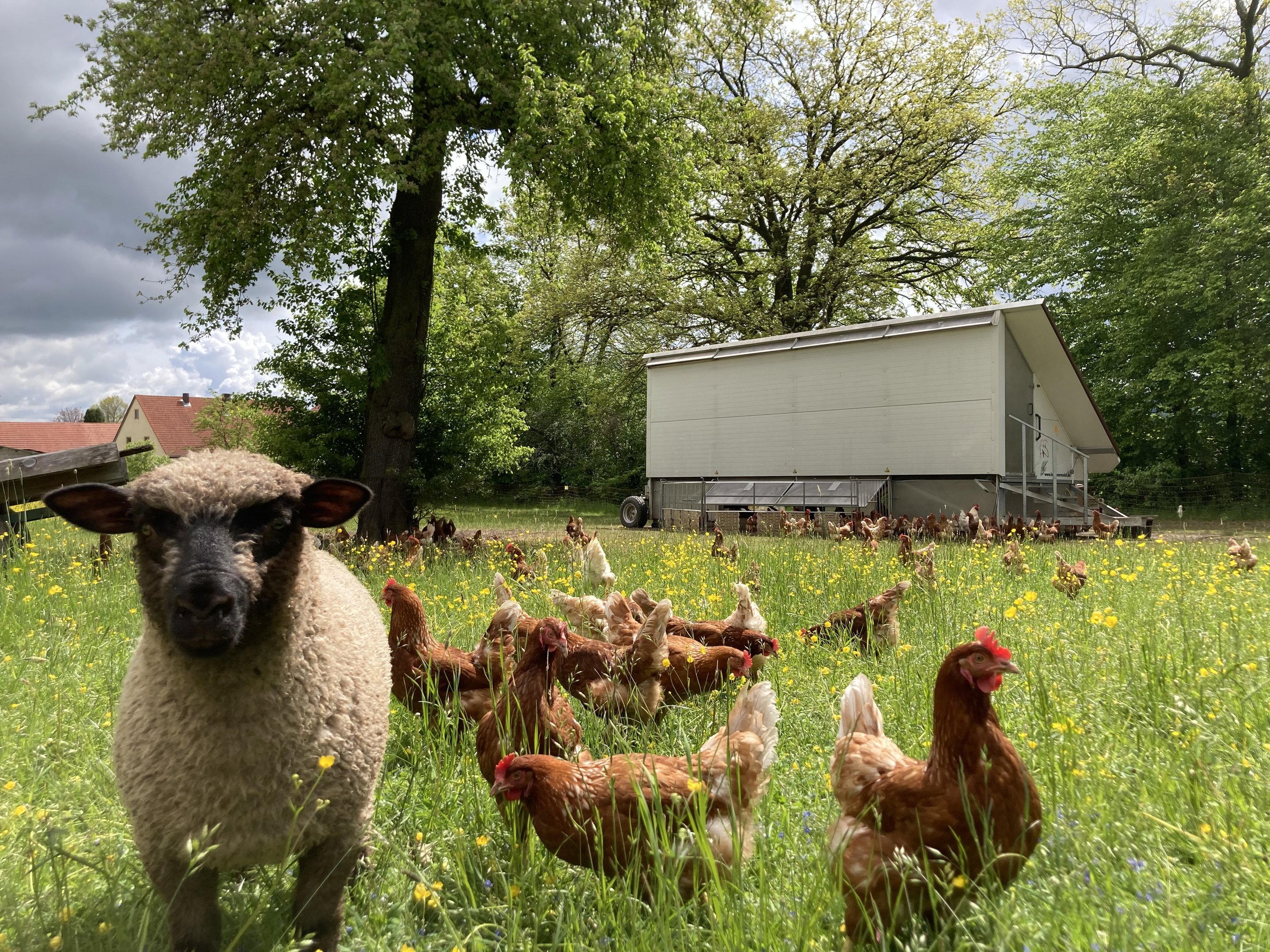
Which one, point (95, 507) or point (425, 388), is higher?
point (425, 388)

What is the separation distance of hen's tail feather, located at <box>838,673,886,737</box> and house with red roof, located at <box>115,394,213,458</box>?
65.2 metres

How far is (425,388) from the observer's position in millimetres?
14680

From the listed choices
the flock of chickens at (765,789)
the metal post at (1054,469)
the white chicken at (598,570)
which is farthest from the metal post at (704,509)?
the flock of chickens at (765,789)

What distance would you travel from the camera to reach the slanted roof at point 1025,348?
57.5 feet

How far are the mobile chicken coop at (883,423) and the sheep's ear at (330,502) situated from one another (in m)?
17.3

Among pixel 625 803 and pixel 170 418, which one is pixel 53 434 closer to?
pixel 170 418

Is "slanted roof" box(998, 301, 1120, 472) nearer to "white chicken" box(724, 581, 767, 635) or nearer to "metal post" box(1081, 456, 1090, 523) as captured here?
"metal post" box(1081, 456, 1090, 523)

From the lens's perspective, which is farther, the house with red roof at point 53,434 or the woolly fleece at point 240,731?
the house with red roof at point 53,434

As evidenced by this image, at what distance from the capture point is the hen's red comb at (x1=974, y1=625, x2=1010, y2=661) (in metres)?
2.32

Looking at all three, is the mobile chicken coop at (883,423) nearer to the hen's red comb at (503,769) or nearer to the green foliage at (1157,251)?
the green foliage at (1157,251)

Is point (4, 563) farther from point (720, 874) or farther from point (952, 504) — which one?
point (952, 504)

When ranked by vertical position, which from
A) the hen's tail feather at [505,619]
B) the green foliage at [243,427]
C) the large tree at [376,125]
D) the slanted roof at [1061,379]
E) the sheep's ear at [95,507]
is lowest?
the hen's tail feather at [505,619]

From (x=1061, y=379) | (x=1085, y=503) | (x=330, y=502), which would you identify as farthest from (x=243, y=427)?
(x=1061, y=379)

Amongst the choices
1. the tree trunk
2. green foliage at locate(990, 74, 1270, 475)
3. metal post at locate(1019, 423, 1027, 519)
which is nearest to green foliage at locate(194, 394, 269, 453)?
the tree trunk
